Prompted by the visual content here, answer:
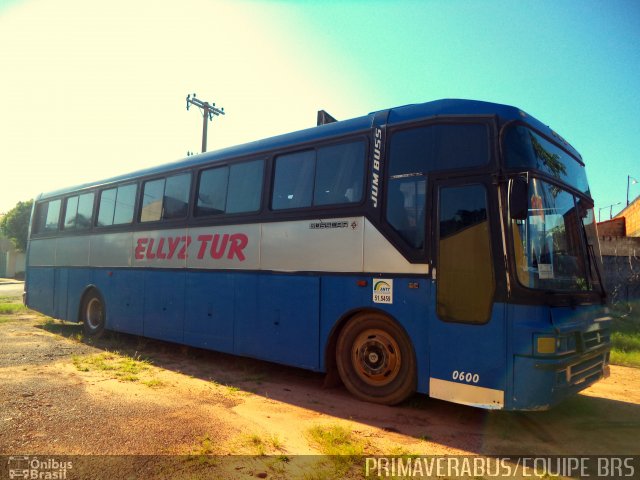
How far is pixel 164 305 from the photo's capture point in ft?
28.8

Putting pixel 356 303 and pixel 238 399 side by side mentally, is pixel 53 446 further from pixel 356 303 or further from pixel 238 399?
pixel 356 303

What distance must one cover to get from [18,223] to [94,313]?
46152 millimetres

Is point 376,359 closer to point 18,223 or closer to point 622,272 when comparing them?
point 622,272

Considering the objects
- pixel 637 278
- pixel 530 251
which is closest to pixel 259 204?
pixel 530 251

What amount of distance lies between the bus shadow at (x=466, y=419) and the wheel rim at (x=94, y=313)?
14.7 ft

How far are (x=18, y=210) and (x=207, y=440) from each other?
180ft

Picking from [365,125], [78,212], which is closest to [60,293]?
[78,212]

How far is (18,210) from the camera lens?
48.7m

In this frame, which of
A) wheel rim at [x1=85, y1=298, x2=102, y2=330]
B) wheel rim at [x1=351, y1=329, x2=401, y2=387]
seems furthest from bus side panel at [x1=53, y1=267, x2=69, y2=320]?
wheel rim at [x1=351, y1=329, x2=401, y2=387]

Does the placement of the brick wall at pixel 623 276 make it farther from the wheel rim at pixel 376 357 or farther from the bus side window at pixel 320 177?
the bus side window at pixel 320 177

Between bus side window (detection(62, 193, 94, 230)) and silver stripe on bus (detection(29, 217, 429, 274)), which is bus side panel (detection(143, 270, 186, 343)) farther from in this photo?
bus side window (detection(62, 193, 94, 230))

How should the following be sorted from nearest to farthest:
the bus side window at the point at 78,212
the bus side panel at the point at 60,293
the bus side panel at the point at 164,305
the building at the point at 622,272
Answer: the bus side panel at the point at 164,305
the bus side window at the point at 78,212
the bus side panel at the point at 60,293
the building at the point at 622,272

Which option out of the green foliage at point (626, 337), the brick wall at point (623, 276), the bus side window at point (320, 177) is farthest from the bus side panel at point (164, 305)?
the brick wall at point (623, 276)

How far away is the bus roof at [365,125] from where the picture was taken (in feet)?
16.7
